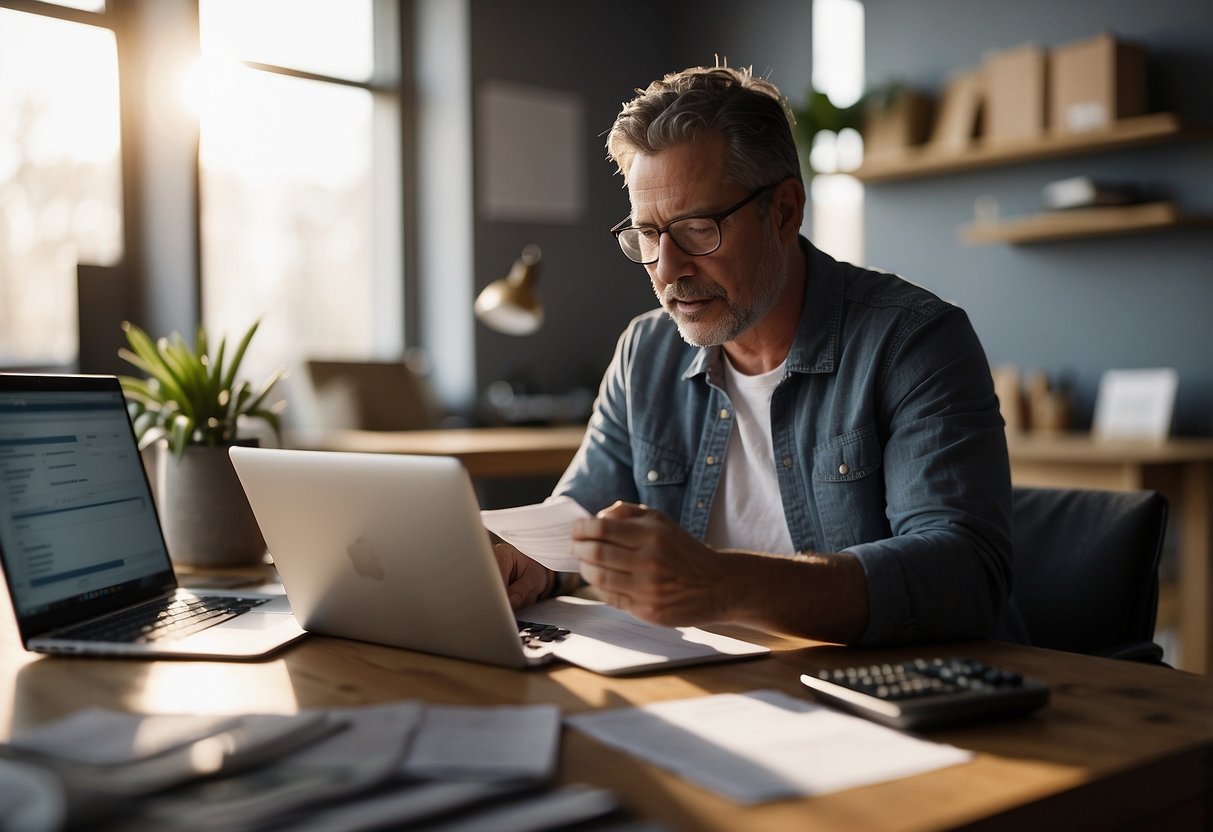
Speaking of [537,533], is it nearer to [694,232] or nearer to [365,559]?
[365,559]

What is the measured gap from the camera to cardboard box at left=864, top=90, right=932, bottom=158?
15.2 feet

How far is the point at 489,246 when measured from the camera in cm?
515

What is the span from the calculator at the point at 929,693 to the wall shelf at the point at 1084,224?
3.43 metres

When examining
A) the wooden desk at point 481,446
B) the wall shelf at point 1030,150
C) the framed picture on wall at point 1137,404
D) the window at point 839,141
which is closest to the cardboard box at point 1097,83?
the wall shelf at point 1030,150

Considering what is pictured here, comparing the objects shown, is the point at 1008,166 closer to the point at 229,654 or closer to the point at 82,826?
the point at 229,654

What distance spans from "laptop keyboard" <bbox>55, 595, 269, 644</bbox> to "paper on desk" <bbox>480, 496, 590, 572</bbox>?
0.35 m

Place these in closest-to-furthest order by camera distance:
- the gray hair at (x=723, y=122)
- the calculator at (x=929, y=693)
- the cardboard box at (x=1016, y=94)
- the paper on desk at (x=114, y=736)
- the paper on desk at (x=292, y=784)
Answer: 1. the paper on desk at (x=292, y=784)
2. the paper on desk at (x=114, y=736)
3. the calculator at (x=929, y=693)
4. the gray hair at (x=723, y=122)
5. the cardboard box at (x=1016, y=94)

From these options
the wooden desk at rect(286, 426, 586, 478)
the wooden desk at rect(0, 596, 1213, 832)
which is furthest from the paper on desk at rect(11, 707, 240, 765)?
the wooden desk at rect(286, 426, 586, 478)

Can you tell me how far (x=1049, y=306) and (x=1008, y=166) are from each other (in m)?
0.60

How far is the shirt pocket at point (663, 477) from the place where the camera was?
5.53 feet

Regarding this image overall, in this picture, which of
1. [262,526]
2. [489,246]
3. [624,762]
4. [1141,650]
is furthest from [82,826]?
[489,246]

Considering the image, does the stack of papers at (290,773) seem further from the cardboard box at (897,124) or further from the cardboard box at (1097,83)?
the cardboard box at (897,124)

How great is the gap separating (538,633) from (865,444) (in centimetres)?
54

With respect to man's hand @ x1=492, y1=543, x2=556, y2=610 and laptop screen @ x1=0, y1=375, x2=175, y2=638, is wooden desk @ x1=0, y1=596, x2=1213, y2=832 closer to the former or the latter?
laptop screen @ x1=0, y1=375, x2=175, y2=638
